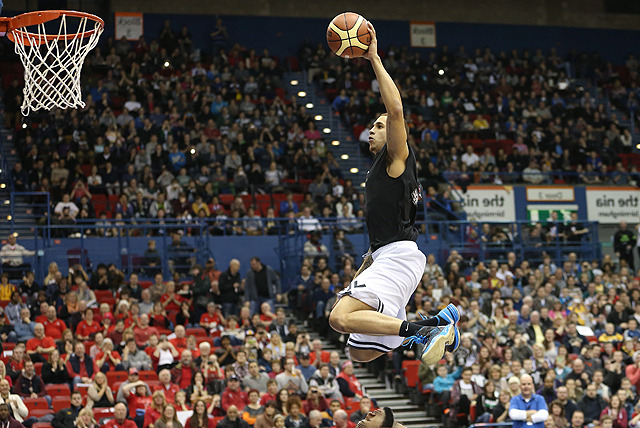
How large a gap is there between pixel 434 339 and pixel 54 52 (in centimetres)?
603

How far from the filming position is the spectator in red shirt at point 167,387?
13781 millimetres

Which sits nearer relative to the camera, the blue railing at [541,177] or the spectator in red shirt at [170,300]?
the spectator in red shirt at [170,300]

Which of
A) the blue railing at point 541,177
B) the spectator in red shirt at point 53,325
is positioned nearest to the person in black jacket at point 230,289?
the spectator in red shirt at point 53,325

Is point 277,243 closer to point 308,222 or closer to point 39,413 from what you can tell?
point 308,222

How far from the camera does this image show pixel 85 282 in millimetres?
16828

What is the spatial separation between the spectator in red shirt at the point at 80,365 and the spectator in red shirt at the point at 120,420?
4.47ft

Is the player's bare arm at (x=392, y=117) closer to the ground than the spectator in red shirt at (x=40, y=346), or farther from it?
farther from it

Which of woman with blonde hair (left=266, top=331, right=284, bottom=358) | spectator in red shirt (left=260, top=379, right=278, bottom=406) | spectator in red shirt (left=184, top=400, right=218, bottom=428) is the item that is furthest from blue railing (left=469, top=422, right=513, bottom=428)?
A: spectator in red shirt (left=184, top=400, right=218, bottom=428)

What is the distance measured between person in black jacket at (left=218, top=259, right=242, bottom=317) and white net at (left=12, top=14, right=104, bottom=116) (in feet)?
26.0

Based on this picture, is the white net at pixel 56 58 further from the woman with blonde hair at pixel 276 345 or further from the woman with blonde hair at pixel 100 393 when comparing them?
the woman with blonde hair at pixel 276 345

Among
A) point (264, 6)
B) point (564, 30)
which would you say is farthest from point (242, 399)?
point (564, 30)

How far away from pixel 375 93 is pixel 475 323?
1179 cm

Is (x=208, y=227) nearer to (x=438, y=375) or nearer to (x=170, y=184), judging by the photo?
(x=170, y=184)

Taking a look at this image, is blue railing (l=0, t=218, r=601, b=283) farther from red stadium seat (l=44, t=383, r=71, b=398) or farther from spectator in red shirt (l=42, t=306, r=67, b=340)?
red stadium seat (l=44, t=383, r=71, b=398)
